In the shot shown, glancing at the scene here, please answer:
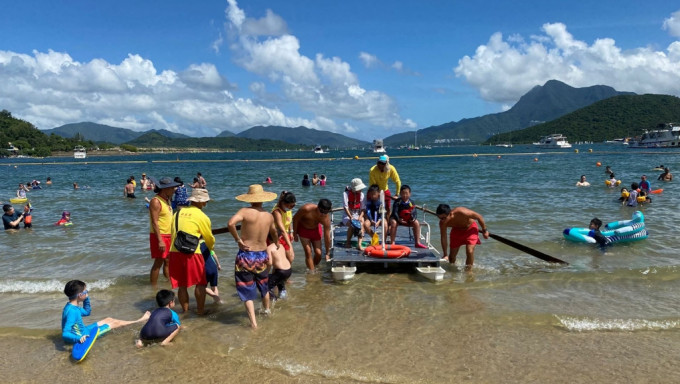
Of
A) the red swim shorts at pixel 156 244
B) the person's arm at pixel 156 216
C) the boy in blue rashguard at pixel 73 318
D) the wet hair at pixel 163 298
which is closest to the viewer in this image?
the boy in blue rashguard at pixel 73 318

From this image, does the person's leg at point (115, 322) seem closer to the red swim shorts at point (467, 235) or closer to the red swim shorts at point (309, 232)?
the red swim shorts at point (309, 232)

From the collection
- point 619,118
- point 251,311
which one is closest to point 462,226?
point 251,311

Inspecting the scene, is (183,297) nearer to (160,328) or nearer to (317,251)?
(160,328)

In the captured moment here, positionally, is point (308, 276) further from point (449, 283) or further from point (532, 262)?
point (532, 262)

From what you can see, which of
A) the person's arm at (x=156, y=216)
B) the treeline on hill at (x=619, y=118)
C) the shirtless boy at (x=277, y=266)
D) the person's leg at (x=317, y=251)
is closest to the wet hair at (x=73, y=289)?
the person's arm at (x=156, y=216)

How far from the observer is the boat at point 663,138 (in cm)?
8062

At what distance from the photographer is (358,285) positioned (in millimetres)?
7676

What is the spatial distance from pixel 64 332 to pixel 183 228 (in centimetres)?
194

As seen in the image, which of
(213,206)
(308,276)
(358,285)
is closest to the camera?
(358,285)

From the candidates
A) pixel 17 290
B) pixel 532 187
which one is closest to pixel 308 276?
pixel 17 290

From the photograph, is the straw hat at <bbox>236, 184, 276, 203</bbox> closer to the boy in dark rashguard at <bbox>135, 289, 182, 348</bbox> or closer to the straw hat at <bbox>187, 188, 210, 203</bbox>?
the straw hat at <bbox>187, 188, 210, 203</bbox>

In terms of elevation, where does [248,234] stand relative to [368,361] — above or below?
above

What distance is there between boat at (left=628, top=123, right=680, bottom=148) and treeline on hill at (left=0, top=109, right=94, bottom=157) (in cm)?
17110

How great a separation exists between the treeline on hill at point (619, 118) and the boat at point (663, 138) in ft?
172
